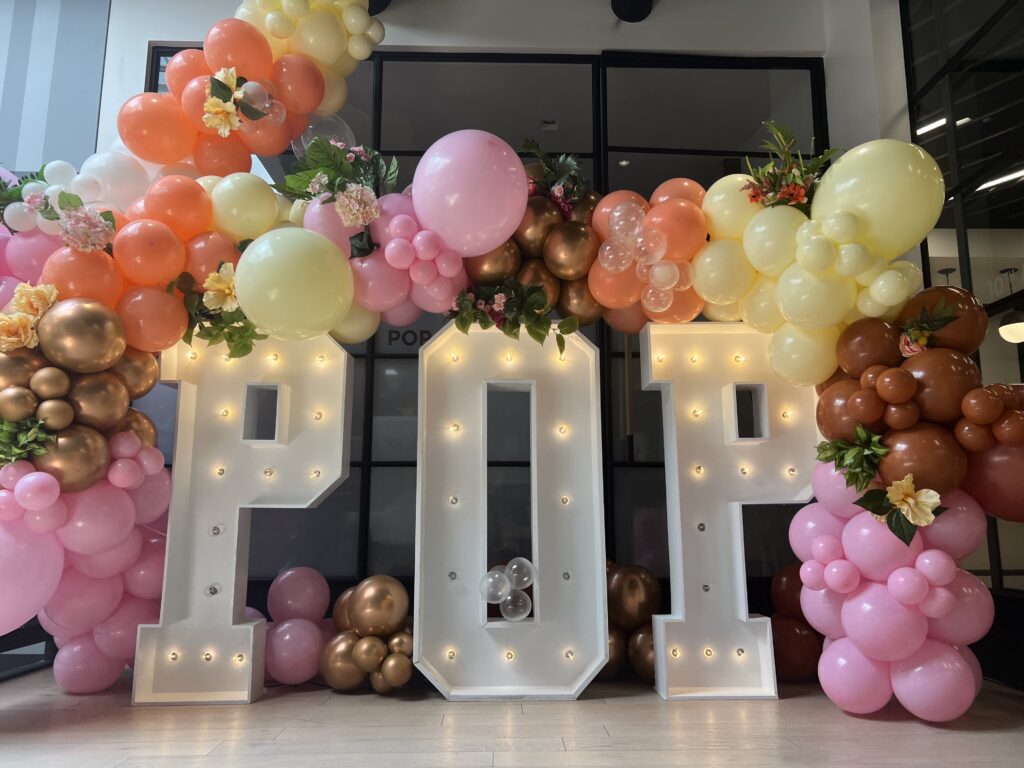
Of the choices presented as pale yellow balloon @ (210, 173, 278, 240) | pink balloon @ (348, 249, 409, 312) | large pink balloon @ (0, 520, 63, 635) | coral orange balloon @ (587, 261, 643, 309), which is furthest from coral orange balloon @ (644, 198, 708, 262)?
large pink balloon @ (0, 520, 63, 635)

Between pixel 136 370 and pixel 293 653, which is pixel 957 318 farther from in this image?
pixel 136 370

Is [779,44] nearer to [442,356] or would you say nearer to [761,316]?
[761,316]

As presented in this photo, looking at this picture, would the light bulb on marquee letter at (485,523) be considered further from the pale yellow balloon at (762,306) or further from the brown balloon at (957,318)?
the brown balloon at (957,318)

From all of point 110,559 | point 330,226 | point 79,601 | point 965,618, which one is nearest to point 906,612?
point 965,618

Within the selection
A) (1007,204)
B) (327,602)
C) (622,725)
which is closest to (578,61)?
(1007,204)

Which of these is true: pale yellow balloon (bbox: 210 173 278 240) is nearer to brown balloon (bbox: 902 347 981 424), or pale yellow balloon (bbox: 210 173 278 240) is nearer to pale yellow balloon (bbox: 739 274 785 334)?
pale yellow balloon (bbox: 739 274 785 334)

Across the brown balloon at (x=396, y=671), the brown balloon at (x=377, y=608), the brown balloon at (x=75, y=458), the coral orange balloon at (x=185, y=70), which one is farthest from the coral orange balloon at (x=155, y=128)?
the brown balloon at (x=396, y=671)

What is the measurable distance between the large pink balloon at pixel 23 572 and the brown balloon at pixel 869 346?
9.12 feet

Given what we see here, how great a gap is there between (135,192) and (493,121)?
77.5 inches

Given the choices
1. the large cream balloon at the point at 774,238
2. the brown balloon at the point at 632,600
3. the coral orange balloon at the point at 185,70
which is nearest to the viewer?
the large cream balloon at the point at 774,238

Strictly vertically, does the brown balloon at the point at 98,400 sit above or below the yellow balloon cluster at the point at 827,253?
below

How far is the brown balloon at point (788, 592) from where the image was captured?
3.22m

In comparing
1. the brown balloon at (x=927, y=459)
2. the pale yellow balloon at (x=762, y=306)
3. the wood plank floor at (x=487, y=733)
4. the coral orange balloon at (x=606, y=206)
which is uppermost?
the coral orange balloon at (x=606, y=206)

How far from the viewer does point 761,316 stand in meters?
2.87
